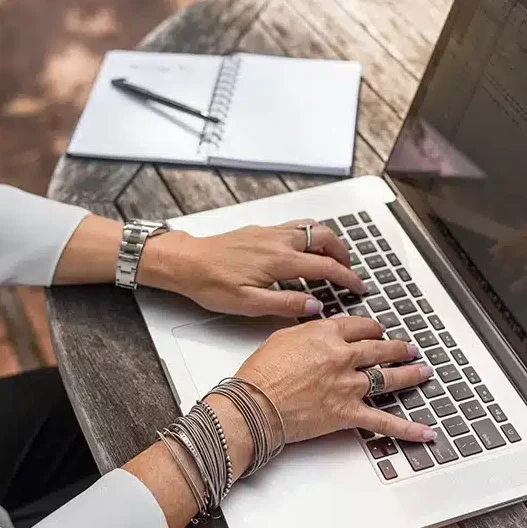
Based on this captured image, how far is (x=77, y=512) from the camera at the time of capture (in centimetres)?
65

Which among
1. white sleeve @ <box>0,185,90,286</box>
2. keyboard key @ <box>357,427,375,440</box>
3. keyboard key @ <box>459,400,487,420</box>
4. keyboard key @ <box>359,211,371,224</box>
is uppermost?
white sleeve @ <box>0,185,90,286</box>

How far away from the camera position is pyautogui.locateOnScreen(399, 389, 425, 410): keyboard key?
0.73m

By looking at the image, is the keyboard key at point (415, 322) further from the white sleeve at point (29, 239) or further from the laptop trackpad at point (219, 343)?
the white sleeve at point (29, 239)

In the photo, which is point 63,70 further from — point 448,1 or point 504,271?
point 504,271

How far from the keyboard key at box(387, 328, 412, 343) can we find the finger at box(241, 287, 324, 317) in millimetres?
80

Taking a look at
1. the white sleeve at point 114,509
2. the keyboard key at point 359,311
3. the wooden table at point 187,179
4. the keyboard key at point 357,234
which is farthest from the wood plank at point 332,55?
the white sleeve at point 114,509

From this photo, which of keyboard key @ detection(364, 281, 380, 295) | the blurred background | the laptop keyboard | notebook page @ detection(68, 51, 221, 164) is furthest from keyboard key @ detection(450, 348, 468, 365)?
the blurred background

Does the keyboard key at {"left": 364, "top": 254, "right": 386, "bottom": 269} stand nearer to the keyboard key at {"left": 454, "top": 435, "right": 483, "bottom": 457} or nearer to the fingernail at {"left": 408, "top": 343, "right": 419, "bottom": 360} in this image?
the fingernail at {"left": 408, "top": 343, "right": 419, "bottom": 360}

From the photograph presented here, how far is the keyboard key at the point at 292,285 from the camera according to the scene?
84cm

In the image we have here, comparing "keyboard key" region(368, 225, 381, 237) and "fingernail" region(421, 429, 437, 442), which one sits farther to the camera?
"keyboard key" region(368, 225, 381, 237)

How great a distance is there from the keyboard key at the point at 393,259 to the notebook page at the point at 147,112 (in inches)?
10.4

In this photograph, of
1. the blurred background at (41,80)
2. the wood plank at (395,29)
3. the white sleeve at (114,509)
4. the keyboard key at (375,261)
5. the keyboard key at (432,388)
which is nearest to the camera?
the white sleeve at (114,509)

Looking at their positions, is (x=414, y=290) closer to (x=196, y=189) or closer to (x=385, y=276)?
(x=385, y=276)

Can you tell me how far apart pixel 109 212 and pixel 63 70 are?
A: 140 centimetres
